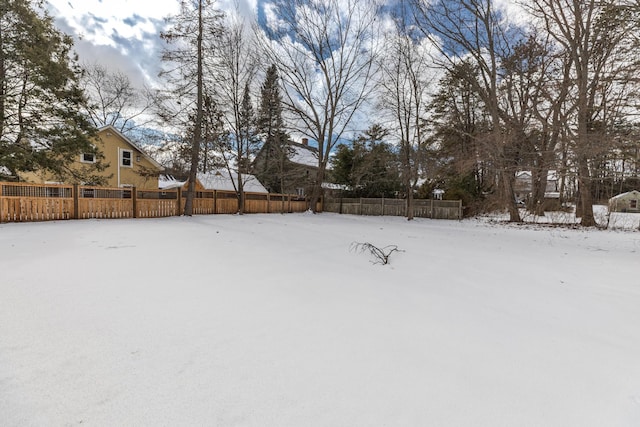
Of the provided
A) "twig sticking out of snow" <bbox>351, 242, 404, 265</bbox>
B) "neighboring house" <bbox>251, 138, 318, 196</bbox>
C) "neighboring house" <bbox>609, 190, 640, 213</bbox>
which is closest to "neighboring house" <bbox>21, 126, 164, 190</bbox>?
"neighboring house" <bbox>251, 138, 318, 196</bbox>

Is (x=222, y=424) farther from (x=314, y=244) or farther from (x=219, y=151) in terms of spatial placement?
(x=219, y=151)

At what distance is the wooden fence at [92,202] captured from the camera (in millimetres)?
8289

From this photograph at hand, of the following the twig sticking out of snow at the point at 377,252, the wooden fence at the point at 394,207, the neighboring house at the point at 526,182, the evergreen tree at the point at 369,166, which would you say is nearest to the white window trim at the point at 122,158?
the wooden fence at the point at 394,207

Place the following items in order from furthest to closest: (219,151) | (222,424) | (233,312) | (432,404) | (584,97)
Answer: (219,151) < (584,97) < (233,312) < (432,404) < (222,424)

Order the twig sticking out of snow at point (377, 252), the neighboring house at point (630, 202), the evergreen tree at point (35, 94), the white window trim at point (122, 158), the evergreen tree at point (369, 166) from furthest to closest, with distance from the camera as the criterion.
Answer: the neighboring house at point (630, 202), the white window trim at point (122, 158), the evergreen tree at point (369, 166), the evergreen tree at point (35, 94), the twig sticking out of snow at point (377, 252)

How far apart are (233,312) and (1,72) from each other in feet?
45.5

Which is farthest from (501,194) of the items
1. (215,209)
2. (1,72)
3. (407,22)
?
(1,72)

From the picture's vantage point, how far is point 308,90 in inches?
707

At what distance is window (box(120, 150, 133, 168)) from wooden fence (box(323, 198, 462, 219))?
13.4m

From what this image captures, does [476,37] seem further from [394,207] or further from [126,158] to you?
[126,158]

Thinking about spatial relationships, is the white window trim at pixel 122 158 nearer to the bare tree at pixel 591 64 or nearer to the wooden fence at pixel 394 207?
the wooden fence at pixel 394 207

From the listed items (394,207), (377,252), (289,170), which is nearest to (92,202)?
(377,252)

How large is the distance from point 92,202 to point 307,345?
36.6 ft

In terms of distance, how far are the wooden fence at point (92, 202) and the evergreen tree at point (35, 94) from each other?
231cm
